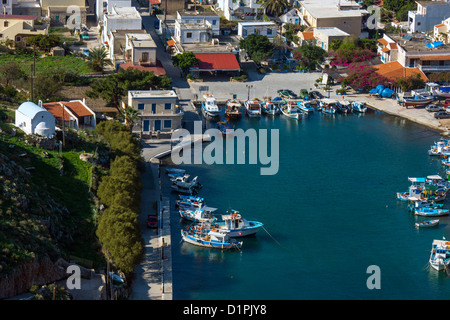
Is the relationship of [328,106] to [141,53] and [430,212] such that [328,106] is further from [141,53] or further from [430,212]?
[430,212]

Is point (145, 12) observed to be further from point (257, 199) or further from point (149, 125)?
point (257, 199)

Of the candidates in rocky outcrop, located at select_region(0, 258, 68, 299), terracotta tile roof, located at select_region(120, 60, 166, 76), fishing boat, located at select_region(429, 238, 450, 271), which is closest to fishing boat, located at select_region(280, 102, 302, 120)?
terracotta tile roof, located at select_region(120, 60, 166, 76)

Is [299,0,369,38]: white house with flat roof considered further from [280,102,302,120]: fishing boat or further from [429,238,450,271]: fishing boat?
[429,238,450,271]: fishing boat

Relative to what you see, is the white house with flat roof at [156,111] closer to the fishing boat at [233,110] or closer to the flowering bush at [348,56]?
the fishing boat at [233,110]

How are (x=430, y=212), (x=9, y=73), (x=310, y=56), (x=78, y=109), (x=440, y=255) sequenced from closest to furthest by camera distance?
1. (x=440, y=255)
2. (x=430, y=212)
3. (x=78, y=109)
4. (x=9, y=73)
5. (x=310, y=56)

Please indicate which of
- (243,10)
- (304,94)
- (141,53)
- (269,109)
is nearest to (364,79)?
(304,94)

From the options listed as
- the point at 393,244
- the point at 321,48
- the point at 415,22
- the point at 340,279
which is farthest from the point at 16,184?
the point at 415,22

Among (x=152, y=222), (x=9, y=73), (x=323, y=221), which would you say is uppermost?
(x=9, y=73)
